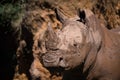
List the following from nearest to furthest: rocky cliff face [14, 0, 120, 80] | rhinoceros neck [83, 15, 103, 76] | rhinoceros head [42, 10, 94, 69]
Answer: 1. rhinoceros head [42, 10, 94, 69]
2. rhinoceros neck [83, 15, 103, 76]
3. rocky cliff face [14, 0, 120, 80]

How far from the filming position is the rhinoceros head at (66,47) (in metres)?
1.17

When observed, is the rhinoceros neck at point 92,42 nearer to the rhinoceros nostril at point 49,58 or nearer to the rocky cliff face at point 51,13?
the rhinoceros nostril at point 49,58

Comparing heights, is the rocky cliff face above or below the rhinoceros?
below

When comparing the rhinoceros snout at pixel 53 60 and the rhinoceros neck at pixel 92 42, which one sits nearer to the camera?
the rhinoceros snout at pixel 53 60

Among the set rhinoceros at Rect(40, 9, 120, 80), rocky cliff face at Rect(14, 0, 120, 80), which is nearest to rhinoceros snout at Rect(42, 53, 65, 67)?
rhinoceros at Rect(40, 9, 120, 80)

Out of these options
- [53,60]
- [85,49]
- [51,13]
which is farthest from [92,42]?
[51,13]

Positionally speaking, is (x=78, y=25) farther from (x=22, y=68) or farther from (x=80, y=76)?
(x=22, y=68)

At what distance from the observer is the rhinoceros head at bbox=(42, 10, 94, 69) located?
1175 millimetres

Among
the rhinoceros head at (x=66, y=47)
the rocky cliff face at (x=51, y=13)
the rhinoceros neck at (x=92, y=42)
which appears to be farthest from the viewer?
the rocky cliff face at (x=51, y=13)

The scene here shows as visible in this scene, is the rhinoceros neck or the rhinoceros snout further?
the rhinoceros neck

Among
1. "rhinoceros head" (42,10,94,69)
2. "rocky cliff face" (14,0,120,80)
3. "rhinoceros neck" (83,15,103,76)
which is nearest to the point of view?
"rhinoceros head" (42,10,94,69)

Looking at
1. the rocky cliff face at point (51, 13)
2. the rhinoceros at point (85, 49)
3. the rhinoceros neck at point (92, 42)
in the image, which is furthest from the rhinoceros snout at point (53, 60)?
the rocky cliff face at point (51, 13)

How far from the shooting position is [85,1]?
2.41m

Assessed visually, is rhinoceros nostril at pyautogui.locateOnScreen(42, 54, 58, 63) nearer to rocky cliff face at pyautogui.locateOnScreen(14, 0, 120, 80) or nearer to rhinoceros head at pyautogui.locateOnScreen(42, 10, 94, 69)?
rhinoceros head at pyautogui.locateOnScreen(42, 10, 94, 69)
